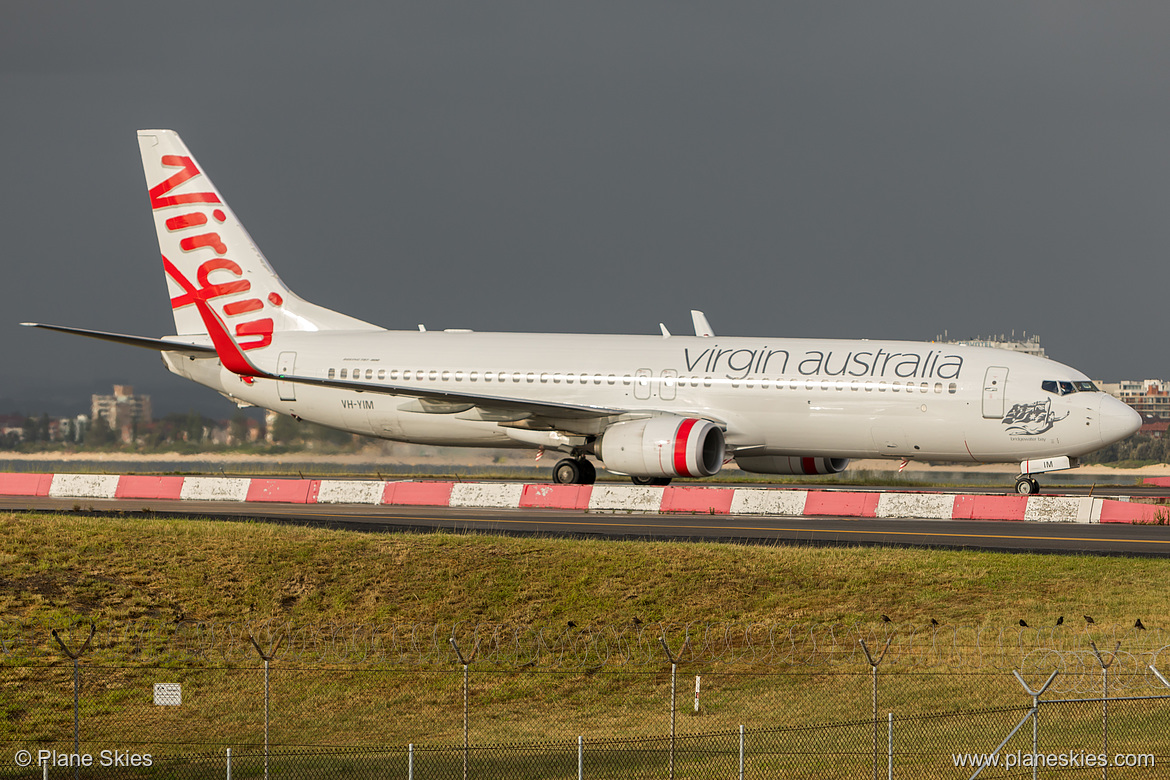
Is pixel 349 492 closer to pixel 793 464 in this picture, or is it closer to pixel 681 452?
pixel 681 452

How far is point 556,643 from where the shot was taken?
19.1 meters

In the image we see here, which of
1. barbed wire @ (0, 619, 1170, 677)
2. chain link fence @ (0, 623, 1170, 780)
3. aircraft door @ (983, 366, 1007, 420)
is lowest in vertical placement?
chain link fence @ (0, 623, 1170, 780)

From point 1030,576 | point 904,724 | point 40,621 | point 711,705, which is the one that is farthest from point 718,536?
point 40,621

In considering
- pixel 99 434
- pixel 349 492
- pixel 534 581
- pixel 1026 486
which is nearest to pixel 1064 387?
pixel 1026 486

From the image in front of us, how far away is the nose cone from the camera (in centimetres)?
2852

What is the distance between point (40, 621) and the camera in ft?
62.3

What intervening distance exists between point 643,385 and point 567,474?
3.15 metres

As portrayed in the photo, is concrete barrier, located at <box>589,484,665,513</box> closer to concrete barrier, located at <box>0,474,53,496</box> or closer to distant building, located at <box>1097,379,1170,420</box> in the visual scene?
concrete barrier, located at <box>0,474,53,496</box>

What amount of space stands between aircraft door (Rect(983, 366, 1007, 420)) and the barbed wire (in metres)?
12.0

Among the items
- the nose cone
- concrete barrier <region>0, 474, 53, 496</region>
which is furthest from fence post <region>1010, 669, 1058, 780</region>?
concrete barrier <region>0, 474, 53, 496</region>

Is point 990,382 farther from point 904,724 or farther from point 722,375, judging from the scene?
point 904,724

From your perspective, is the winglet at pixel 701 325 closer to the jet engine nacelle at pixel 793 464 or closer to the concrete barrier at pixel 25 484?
the jet engine nacelle at pixel 793 464

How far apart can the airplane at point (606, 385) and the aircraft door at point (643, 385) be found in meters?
0.04

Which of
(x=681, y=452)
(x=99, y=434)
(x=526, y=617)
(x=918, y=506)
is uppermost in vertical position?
(x=99, y=434)
